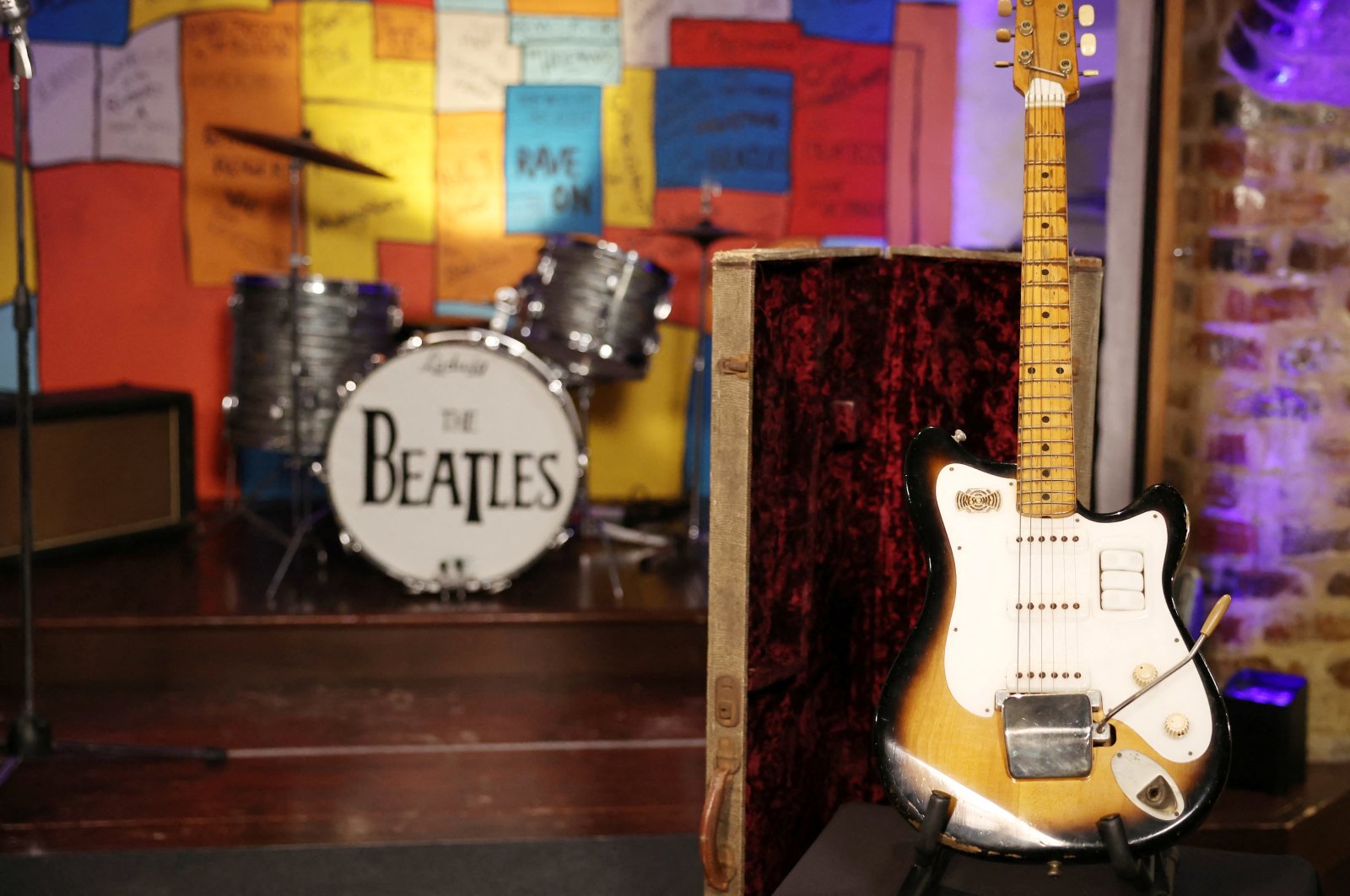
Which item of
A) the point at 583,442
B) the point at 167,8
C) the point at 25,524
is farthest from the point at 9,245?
the point at 583,442

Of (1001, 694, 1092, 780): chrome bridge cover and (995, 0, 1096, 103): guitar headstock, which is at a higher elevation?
(995, 0, 1096, 103): guitar headstock

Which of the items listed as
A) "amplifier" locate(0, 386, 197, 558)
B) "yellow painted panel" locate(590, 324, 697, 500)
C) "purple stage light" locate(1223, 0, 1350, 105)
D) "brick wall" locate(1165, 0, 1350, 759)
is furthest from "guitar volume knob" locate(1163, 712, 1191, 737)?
"yellow painted panel" locate(590, 324, 697, 500)

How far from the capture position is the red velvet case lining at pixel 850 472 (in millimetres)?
1708

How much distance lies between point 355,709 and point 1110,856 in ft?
7.07

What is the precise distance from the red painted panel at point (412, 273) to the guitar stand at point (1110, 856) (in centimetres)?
349

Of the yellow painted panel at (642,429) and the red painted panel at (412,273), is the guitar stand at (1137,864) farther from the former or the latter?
the red painted panel at (412,273)

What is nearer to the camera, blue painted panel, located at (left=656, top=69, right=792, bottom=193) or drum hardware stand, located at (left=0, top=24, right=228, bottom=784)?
drum hardware stand, located at (left=0, top=24, right=228, bottom=784)

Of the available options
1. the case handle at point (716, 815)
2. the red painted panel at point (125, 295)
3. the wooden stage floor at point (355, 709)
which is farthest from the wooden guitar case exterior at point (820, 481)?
the red painted panel at point (125, 295)

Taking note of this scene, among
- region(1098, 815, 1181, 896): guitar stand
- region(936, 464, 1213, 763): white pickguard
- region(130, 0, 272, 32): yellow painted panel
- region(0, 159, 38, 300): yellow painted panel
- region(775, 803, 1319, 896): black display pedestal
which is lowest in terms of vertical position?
region(775, 803, 1319, 896): black display pedestal

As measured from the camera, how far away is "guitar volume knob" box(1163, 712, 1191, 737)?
1424 mm

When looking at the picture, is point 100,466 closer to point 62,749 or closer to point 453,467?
point 453,467

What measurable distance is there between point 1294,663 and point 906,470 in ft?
6.10

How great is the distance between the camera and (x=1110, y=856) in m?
1.38

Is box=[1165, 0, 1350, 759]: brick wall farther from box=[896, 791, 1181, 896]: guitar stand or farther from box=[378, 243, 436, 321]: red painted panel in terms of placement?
box=[378, 243, 436, 321]: red painted panel
